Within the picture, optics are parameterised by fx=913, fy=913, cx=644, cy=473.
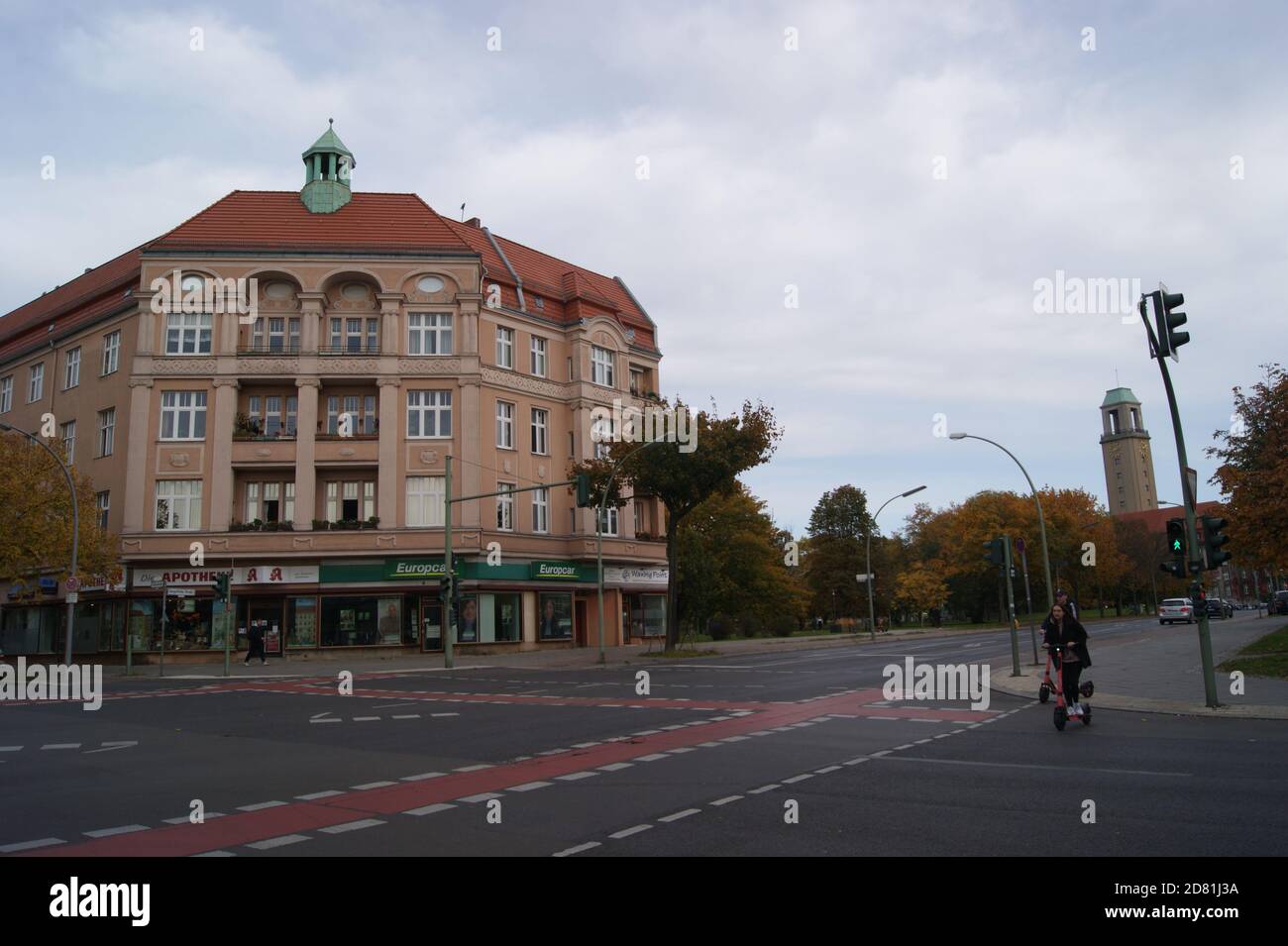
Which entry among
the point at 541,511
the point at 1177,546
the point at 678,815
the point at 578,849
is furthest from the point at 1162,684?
the point at 541,511

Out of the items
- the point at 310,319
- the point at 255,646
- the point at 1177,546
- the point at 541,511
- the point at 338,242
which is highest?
the point at 338,242

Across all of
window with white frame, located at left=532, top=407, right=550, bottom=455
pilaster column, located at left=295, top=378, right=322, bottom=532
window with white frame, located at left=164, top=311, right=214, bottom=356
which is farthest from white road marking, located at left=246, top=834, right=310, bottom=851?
window with white frame, located at left=164, top=311, right=214, bottom=356

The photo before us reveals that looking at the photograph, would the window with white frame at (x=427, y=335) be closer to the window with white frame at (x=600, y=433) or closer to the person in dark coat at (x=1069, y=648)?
the window with white frame at (x=600, y=433)

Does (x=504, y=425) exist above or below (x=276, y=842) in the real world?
above

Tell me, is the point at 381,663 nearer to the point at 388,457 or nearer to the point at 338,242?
the point at 388,457

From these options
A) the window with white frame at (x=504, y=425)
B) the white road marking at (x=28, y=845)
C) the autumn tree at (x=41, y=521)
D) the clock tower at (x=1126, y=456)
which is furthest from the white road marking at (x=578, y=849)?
the clock tower at (x=1126, y=456)

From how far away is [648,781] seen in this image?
352 inches

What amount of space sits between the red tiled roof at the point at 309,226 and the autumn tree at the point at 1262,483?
30.9 meters

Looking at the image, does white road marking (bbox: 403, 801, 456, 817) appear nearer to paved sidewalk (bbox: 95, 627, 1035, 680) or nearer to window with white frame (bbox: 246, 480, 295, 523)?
paved sidewalk (bbox: 95, 627, 1035, 680)

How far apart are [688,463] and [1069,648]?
22.9m

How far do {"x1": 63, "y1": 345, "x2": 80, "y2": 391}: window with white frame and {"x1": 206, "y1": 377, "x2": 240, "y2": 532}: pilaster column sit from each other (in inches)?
388

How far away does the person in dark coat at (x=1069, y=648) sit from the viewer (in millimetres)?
12336
